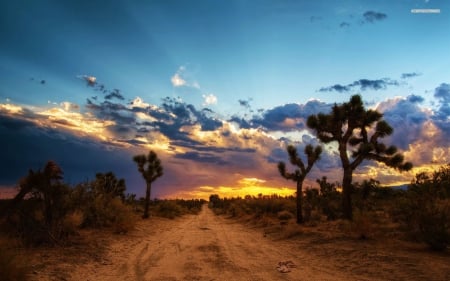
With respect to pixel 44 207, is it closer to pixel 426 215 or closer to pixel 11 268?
pixel 11 268

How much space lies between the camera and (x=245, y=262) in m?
10.3

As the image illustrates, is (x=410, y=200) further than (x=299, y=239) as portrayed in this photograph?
No

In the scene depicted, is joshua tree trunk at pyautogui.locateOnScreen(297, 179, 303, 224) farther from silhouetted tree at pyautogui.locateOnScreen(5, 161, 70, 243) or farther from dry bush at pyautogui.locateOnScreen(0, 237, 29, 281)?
dry bush at pyautogui.locateOnScreen(0, 237, 29, 281)

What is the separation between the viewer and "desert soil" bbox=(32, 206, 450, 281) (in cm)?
852

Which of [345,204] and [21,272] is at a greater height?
[345,204]

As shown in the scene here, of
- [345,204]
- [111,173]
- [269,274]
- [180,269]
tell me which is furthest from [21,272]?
[111,173]

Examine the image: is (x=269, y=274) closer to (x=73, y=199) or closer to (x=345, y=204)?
(x=73, y=199)

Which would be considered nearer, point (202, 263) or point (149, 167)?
point (202, 263)

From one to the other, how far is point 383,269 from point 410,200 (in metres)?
4.42

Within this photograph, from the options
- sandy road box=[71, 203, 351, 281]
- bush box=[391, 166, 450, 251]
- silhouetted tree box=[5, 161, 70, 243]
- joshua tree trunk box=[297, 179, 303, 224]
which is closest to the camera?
sandy road box=[71, 203, 351, 281]

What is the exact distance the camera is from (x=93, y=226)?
1822cm

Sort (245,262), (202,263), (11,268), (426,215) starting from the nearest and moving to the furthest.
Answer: (11,268) < (202,263) < (245,262) < (426,215)

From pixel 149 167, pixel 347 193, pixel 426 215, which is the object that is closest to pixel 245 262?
pixel 426 215

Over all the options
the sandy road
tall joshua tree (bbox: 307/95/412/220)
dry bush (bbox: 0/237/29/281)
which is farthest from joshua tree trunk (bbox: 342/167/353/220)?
dry bush (bbox: 0/237/29/281)
